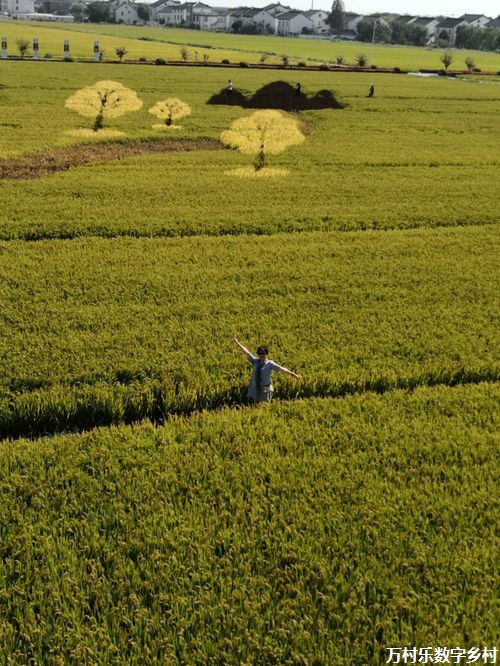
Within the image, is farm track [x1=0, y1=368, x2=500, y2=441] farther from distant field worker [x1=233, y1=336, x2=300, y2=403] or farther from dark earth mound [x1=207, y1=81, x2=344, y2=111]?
dark earth mound [x1=207, y1=81, x2=344, y2=111]

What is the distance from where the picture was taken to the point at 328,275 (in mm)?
15492

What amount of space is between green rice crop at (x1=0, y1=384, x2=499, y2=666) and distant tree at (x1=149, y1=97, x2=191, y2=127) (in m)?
30.6

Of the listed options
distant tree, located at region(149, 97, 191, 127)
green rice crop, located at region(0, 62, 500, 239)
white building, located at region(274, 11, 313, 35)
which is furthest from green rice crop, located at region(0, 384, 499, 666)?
white building, located at region(274, 11, 313, 35)

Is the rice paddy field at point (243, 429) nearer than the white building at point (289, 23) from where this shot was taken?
Yes

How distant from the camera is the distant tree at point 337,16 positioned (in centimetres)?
18950

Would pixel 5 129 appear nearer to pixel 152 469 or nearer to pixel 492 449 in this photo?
pixel 152 469

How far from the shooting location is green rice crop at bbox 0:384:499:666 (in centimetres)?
613

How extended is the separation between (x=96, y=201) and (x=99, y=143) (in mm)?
10517

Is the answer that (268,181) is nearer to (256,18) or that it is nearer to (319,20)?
(256,18)

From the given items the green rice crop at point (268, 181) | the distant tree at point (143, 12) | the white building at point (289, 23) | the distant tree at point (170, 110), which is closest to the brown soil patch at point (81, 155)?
the green rice crop at point (268, 181)

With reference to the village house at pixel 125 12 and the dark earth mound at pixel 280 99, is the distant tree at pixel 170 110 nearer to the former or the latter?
the dark earth mound at pixel 280 99

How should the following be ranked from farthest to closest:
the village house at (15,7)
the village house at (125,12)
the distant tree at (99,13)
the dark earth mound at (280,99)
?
the village house at (15,7), the village house at (125,12), the distant tree at (99,13), the dark earth mound at (280,99)

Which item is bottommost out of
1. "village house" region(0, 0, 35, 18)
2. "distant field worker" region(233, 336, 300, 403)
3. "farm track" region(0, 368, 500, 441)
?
"farm track" region(0, 368, 500, 441)

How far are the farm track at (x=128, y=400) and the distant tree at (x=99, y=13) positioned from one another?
190254 mm
